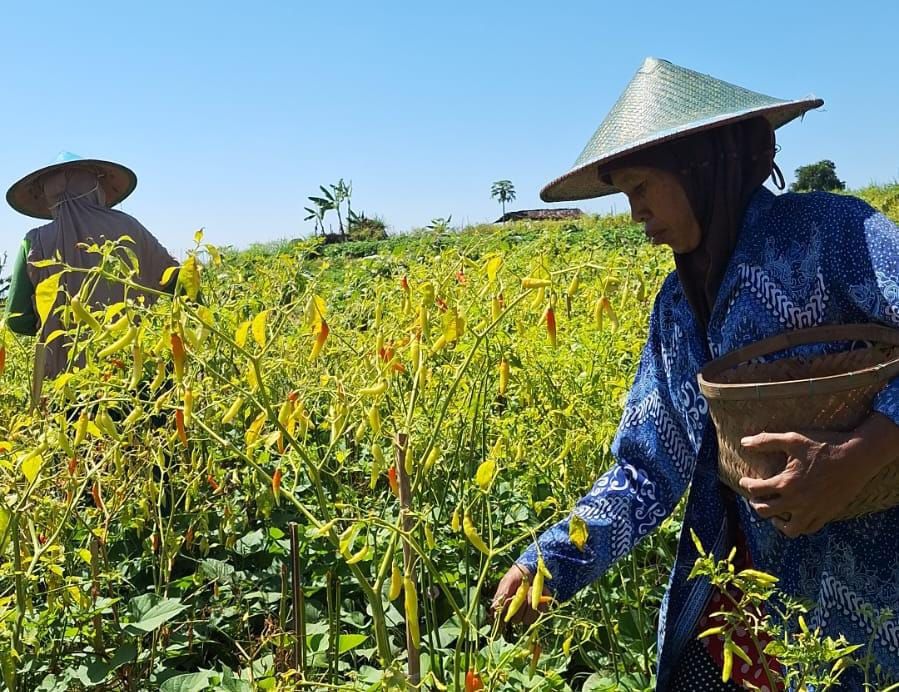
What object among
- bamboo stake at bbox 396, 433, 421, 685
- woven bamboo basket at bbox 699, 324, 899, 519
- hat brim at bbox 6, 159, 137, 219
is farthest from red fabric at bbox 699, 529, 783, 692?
hat brim at bbox 6, 159, 137, 219

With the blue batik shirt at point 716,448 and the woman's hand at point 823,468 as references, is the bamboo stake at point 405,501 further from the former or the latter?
the woman's hand at point 823,468

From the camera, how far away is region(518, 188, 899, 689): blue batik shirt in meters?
1.26

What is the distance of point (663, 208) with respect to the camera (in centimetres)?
136

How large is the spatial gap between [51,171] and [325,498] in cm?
301

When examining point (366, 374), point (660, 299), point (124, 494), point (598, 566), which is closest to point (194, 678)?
point (124, 494)

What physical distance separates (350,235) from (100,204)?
73.4 feet

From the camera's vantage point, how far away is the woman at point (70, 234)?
3.36 m

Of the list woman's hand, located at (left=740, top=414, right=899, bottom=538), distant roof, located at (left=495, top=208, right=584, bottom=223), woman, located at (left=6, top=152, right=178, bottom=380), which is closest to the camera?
woman's hand, located at (left=740, top=414, right=899, bottom=538)

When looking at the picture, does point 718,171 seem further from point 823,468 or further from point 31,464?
point 31,464

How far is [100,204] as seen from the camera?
3.75 meters

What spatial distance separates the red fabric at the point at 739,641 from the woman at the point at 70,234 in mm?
2384

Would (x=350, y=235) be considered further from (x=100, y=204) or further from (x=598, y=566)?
(x=598, y=566)

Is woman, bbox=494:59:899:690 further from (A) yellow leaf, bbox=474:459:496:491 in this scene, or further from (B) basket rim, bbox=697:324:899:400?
(A) yellow leaf, bbox=474:459:496:491

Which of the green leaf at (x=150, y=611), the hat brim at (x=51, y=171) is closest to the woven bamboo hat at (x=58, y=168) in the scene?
the hat brim at (x=51, y=171)
